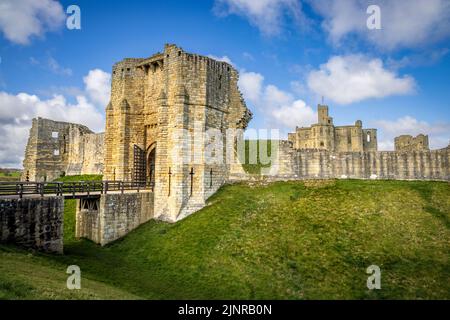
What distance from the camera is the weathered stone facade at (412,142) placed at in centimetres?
5544

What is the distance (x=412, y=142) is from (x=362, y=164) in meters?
35.6

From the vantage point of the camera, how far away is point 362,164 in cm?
2916

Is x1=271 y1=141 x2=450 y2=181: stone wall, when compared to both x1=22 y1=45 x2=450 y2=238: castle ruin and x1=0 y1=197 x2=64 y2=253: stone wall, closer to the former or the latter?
x1=22 y1=45 x2=450 y2=238: castle ruin

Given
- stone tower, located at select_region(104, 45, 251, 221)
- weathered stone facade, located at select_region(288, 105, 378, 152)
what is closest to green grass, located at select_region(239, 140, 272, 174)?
stone tower, located at select_region(104, 45, 251, 221)

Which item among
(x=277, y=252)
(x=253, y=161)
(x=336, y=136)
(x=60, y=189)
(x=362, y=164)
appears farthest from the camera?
A: (x=336, y=136)

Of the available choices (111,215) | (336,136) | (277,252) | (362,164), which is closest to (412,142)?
(336,136)

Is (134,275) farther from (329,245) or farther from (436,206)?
(436,206)

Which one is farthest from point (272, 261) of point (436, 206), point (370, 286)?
point (436, 206)

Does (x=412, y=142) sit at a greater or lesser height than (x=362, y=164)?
greater

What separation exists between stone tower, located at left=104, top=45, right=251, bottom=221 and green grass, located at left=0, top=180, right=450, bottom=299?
1990 millimetres

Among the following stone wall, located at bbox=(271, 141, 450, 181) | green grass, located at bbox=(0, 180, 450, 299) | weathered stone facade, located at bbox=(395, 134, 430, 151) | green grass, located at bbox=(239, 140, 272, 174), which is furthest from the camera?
weathered stone facade, located at bbox=(395, 134, 430, 151)

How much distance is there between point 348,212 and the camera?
1744cm

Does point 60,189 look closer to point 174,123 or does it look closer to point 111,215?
point 111,215

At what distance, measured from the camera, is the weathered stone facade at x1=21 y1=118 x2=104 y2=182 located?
45.2 m
